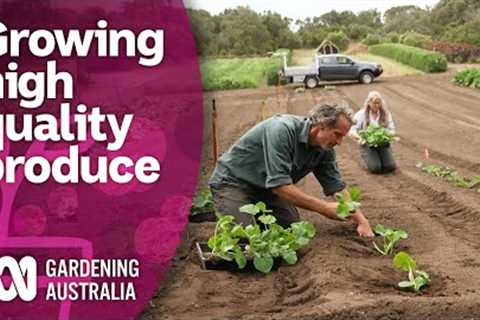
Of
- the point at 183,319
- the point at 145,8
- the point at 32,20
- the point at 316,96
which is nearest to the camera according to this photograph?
the point at 32,20

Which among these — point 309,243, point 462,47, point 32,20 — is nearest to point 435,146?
point 309,243

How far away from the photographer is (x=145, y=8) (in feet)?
13.7

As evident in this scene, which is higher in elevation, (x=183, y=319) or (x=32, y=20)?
(x=32, y=20)

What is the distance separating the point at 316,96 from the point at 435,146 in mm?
13453

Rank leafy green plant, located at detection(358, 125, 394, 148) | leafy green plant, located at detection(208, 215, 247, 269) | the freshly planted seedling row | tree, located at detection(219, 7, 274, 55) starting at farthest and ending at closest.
A: tree, located at detection(219, 7, 274, 55)
leafy green plant, located at detection(358, 125, 394, 148)
the freshly planted seedling row
leafy green plant, located at detection(208, 215, 247, 269)

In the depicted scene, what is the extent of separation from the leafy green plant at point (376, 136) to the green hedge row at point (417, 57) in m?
28.5

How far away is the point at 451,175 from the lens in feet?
29.9

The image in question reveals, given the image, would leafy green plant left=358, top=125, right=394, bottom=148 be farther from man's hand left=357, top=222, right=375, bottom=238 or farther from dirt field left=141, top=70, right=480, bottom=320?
man's hand left=357, top=222, right=375, bottom=238

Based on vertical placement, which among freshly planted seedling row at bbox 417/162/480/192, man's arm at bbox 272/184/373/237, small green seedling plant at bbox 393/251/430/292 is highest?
man's arm at bbox 272/184/373/237

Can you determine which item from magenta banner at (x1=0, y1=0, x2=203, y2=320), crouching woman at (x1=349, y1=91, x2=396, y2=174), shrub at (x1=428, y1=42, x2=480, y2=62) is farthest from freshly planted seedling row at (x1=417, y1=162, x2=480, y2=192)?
shrub at (x1=428, y1=42, x2=480, y2=62)

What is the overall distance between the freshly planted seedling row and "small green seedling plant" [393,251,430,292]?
346 cm

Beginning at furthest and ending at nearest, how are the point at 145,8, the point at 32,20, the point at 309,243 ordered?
the point at 309,243 < the point at 145,8 < the point at 32,20

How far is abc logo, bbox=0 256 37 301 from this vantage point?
13.2 ft

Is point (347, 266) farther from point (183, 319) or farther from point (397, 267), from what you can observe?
point (183, 319)
